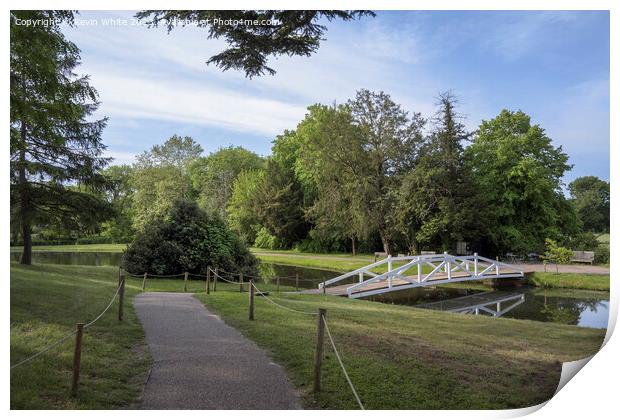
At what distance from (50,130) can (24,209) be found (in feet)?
2.45

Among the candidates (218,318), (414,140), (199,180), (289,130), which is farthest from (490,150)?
(218,318)

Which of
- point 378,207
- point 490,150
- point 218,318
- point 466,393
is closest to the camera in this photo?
point 466,393

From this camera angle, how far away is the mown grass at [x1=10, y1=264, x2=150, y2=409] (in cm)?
335

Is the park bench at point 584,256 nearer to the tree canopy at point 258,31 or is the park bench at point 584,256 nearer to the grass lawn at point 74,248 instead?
the tree canopy at point 258,31

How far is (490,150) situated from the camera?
450cm

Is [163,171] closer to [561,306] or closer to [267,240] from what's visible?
[267,240]

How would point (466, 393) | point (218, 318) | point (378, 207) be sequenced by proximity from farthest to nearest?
point (218, 318)
point (378, 207)
point (466, 393)

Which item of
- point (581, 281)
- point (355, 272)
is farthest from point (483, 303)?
point (355, 272)

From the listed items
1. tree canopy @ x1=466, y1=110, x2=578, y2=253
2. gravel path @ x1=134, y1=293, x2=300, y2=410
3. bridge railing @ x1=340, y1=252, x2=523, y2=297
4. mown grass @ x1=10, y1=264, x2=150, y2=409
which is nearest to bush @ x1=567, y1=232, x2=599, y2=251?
tree canopy @ x1=466, y1=110, x2=578, y2=253

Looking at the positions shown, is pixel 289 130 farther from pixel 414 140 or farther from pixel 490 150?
pixel 490 150

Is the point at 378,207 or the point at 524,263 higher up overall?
the point at 378,207

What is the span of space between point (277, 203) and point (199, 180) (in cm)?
80

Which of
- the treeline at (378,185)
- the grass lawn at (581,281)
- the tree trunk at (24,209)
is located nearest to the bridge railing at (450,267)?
the treeline at (378,185)

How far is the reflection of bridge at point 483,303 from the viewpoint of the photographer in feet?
18.9
